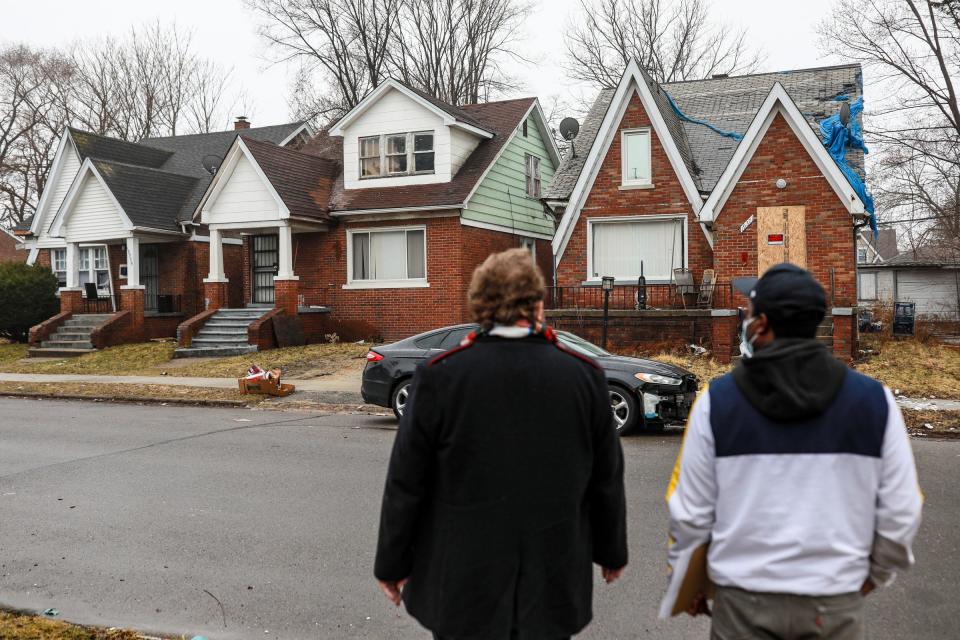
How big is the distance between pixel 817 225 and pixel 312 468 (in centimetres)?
1389

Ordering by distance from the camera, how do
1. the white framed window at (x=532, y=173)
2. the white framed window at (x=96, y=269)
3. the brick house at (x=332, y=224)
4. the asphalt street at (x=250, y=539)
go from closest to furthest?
1. the asphalt street at (x=250, y=539)
2. the brick house at (x=332, y=224)
3. the white framed window at (x=532, y=173)
4. the white framed window at (x=96, y=269)

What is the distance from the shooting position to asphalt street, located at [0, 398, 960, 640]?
4855mm

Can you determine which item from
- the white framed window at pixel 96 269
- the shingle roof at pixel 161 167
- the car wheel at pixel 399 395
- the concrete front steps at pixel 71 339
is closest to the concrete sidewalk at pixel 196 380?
the car wheel at pixel 399 395

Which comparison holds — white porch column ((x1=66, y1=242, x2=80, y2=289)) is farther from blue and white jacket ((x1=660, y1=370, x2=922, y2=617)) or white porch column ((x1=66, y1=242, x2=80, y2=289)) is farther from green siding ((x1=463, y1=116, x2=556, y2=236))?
blue and white jacket ((x1=660, y1=370, x2=922, y2=617))

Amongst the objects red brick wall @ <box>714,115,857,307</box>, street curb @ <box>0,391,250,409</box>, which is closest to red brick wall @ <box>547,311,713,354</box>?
red brick wall @ <box>714,115,857,307</box>

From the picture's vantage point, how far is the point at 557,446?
2.78m

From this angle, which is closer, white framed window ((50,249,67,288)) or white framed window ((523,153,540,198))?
white framed window ((523,153,540,198))

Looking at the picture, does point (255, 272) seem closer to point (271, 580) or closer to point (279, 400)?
point (279, 400)

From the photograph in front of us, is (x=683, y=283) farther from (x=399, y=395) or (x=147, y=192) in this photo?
(x=147, y=192)

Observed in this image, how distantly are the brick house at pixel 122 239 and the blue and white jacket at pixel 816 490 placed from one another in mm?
24838

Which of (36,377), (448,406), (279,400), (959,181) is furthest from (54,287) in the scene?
(959,181)

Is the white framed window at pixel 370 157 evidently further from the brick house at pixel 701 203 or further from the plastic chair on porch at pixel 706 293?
the plastic chair on porch at pixel 706 293

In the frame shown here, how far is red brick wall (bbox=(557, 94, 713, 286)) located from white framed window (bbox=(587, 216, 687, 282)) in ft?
0.58

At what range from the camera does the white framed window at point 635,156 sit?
21625mm
